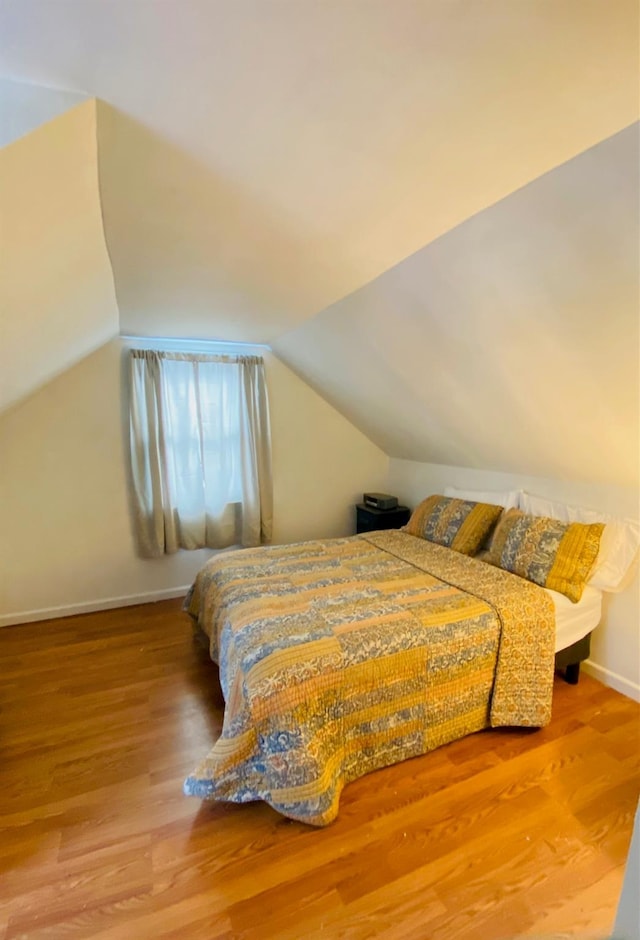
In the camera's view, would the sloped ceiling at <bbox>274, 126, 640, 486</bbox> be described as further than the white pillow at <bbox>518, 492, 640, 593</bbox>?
No

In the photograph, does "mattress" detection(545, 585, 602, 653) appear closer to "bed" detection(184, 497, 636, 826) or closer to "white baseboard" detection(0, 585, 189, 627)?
"bed" detection(184, 497, 636, 826)

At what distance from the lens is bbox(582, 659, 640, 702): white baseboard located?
218 cm

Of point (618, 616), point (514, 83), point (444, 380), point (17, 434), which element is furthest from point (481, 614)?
point (17, 434)

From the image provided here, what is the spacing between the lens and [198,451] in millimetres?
3266

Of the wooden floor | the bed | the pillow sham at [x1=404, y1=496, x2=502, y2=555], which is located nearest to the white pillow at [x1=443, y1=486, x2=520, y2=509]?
the pillow sham at [x1=404, y1=496, x2=502, y2=555]

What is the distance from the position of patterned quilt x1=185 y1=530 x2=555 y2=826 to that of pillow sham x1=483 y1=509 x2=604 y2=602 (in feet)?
0.36

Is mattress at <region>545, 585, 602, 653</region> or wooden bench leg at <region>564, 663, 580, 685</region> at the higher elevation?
mattress at <region>545, 585, 602, 653</region>

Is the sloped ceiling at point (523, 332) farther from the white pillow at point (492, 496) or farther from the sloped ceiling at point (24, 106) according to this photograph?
the sloped ceiling at point (24, 106)

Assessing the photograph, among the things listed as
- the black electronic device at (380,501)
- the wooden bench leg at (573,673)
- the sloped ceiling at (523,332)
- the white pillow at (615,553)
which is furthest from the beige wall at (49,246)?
the wooden bench leg at (573,673)

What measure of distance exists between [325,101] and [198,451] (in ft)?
8.59

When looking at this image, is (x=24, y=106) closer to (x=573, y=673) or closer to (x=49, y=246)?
(x=49, y=246)

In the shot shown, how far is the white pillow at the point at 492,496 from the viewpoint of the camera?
8.94ft

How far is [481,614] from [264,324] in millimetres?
2190

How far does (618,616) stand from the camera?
7.40 ft
